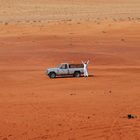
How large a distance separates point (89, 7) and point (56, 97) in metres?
59.9

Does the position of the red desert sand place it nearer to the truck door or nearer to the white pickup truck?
the white pickup truck

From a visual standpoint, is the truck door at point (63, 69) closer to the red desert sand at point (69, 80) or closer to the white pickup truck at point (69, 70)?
the white pickup truck at point (69, 70)

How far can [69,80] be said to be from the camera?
26.4 m

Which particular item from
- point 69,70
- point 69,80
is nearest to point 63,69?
point 69,70

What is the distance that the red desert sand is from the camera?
47.6 ft

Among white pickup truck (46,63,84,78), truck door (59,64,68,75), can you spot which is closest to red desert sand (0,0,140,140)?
white pickup truck (46,63,84,78)

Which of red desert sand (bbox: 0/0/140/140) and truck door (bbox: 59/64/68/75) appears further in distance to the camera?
truck door (bbox: 59/64/68/75)

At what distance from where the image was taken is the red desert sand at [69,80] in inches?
571

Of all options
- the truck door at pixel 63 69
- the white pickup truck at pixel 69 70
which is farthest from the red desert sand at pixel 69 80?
the truck door at pixel 63 69

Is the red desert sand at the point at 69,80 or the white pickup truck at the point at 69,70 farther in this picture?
the white pickup truck at the point at 69,70

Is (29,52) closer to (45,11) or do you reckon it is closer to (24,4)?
(45,11)

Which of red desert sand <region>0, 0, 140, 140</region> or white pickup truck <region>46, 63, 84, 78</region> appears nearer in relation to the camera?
red desert sand <region>0, 0, 140, 140</region>

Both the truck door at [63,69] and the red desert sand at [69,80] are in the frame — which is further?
the truck door at [63,69]

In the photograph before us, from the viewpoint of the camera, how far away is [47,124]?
1497 cm
